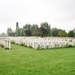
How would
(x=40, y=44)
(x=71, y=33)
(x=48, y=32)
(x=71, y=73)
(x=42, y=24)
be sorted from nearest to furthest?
(x=71, y=73) < (x=40, y=44) < (x=71, y=33) < (x=48, y=32) < (x=42, y=24)

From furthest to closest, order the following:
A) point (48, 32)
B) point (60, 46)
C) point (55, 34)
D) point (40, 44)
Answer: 1. point (48, 32)
2. point (55, 34)
3. point (60, 46)
4. point (40, 44)

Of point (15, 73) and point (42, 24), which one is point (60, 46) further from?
point (42, 24)

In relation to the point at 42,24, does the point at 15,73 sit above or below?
below

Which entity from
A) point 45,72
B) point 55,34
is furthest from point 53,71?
point 55,34

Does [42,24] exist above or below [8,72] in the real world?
above

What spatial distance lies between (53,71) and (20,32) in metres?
63.5

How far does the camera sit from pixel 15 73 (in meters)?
5.61

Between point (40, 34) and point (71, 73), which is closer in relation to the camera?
point (71, 73)

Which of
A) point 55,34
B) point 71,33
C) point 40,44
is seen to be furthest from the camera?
point 55,34

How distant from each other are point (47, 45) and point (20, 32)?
55006mm

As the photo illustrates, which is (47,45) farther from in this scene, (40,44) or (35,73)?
(35,73)

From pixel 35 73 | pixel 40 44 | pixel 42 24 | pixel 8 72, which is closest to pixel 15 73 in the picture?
pixel 8 72

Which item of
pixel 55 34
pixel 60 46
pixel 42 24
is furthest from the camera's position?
pixel 42 24

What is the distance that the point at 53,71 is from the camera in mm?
5852
